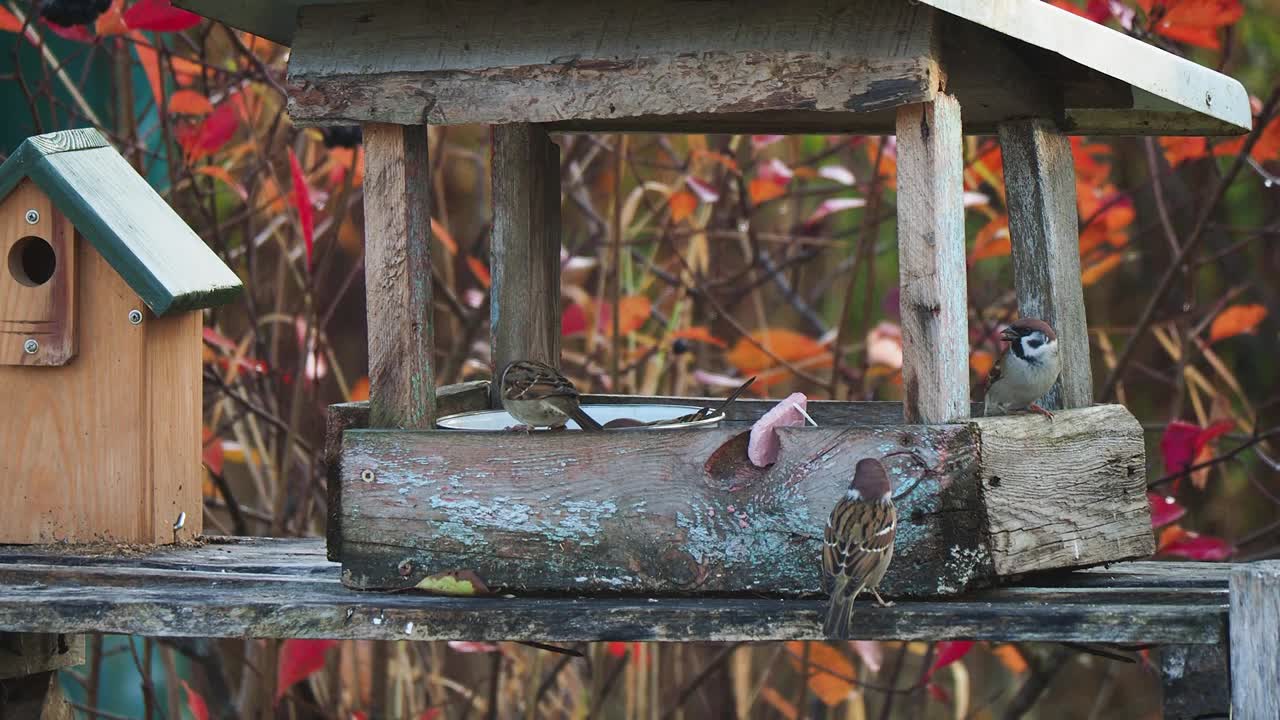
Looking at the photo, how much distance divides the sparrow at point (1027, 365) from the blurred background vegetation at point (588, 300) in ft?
2.68

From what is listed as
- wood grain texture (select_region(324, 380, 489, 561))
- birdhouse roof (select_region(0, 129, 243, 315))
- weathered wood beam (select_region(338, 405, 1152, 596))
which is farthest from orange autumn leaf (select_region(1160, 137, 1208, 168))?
birdhouse roof (select_region(0, 129, 243, 315))

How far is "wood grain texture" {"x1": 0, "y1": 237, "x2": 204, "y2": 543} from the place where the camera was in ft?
10.6

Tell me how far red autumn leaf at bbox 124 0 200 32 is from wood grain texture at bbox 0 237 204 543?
2.14ft

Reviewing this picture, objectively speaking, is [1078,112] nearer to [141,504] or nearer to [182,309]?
[182,309]

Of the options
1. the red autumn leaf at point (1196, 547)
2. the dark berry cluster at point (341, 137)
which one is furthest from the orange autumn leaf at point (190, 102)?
the red autumn leaf at point (1196, 547)

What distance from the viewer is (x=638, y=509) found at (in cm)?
278

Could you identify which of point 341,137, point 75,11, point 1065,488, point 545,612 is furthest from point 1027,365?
point 75,11

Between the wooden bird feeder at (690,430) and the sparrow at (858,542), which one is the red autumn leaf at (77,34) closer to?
the wooden bird feeder at (690,430)

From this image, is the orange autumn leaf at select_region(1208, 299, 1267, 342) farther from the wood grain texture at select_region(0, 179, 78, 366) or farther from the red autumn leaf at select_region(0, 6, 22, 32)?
the red autumn leaf at select_region(0, 6, 22, 32)

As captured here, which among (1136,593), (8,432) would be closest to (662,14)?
(1136,593)

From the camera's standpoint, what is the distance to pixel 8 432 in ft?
10.8

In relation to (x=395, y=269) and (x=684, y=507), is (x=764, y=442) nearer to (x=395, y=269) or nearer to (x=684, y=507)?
(x=684, y=507)

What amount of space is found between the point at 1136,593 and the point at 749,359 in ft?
6.98

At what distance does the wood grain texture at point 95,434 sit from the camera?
3246mm
